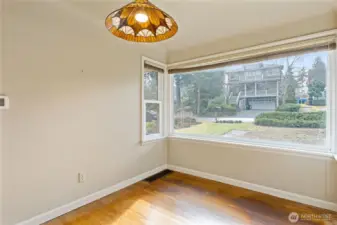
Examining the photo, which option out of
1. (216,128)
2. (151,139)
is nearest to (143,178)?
(151,139)

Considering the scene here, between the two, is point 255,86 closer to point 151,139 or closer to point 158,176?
point 151,139

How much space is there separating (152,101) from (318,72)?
2.35 metres

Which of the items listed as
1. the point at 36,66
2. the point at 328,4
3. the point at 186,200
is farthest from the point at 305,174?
the point at 36,66

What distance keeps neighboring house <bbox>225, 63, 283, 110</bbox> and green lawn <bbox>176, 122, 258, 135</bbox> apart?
0.28 meters

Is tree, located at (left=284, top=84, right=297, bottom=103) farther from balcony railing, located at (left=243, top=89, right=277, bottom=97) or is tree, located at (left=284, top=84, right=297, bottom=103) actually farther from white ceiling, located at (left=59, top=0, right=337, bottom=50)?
white ceiling, located at (left=59, top=0, right=337, bottom=50)

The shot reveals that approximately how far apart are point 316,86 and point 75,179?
3.12m

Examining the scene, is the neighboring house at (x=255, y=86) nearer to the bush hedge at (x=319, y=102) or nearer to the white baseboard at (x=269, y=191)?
the bush hedge at (x=319, y=102)

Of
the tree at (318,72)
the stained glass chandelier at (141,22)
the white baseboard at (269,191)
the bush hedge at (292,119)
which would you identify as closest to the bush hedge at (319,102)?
the bush hedge at (292,119)

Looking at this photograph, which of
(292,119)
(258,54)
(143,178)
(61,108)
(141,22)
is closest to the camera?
(141,22)

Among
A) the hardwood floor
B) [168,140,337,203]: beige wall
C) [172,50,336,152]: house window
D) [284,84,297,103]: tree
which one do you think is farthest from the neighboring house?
the hardwood floor

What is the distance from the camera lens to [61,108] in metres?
2.05

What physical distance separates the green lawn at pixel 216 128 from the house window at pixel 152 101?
484mm

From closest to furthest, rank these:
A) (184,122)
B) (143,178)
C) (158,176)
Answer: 1. (143,178)
2. (158,176)
3. (184,122)

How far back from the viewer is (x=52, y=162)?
1.99 m
